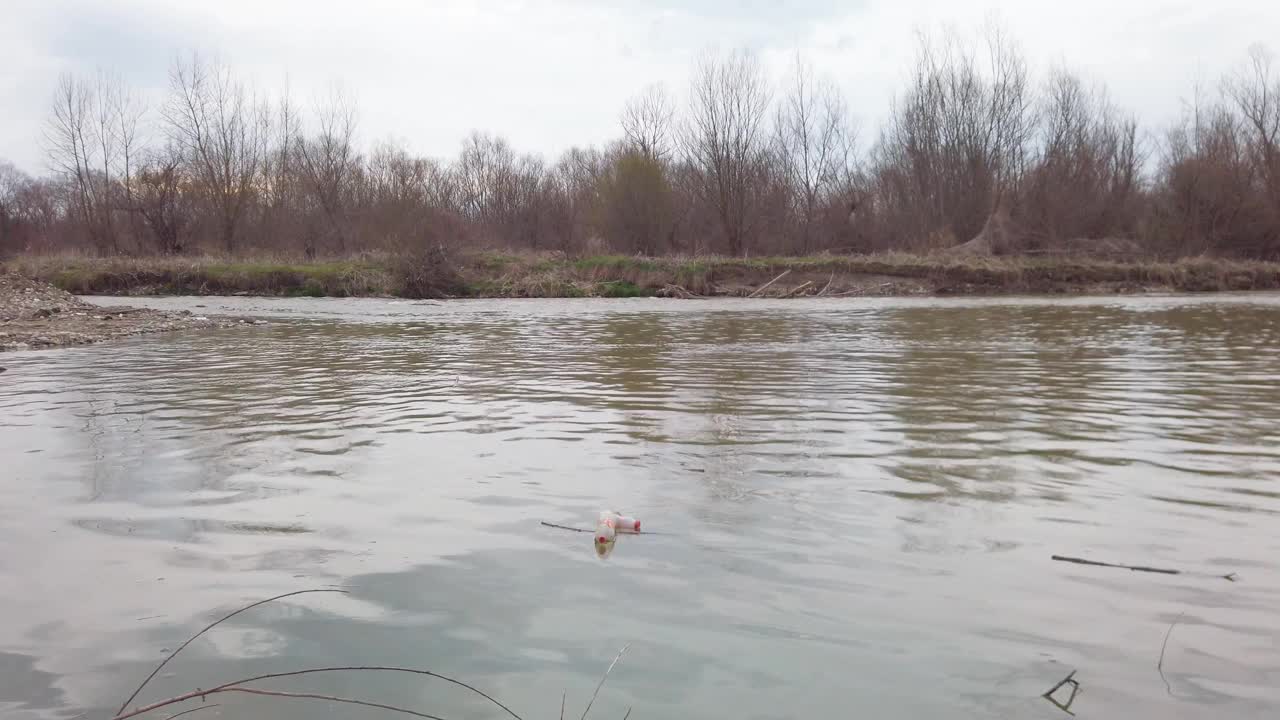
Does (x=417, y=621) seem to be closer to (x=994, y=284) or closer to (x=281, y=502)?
(x=281, y=502)

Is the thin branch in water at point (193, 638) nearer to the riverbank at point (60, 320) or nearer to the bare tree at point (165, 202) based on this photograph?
the riverbank at point (60, 320)

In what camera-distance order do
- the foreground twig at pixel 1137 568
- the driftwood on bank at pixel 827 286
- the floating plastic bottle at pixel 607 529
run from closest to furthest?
the foreground twig at pixel 1137 568 < the floating plastic bottle at pixel 607 529 < the driftwood on bank at pixel 827 286

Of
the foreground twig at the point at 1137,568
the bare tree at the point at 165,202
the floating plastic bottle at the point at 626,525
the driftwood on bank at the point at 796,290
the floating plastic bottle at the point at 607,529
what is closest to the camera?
the foreground twig at the point at 1137,568

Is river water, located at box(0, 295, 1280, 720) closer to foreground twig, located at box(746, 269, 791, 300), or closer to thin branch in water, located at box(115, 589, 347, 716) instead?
thin branch in water, located at box(115, 589, 347, 716)

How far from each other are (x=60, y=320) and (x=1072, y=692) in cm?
1941

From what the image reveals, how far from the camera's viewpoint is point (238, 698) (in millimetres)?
2312

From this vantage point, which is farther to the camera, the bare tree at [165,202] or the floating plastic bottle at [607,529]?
the bare tree at [165,202]

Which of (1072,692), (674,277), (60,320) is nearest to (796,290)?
(674,277)

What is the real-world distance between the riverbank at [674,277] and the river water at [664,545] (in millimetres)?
24542

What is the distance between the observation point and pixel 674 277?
109 feet

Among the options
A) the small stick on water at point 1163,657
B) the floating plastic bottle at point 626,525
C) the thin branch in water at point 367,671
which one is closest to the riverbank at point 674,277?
the floating plastic bottle at point 626,525

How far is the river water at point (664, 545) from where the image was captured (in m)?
2.39

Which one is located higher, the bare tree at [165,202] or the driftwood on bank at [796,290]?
the bare tree at [165,202]

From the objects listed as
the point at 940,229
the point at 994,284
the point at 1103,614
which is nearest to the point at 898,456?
the point at 1103,614
